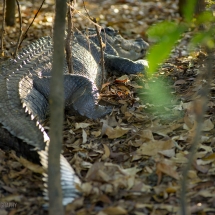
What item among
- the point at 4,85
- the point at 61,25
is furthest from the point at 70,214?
the point at 4,85

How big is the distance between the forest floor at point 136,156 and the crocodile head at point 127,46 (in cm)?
A: 132

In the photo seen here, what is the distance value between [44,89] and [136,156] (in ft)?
5.44

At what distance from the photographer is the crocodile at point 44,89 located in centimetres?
345

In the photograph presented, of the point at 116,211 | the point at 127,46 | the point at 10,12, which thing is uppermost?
the point at 10,12

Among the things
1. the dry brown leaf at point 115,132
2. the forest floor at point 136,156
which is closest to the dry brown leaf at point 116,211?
the forest floor at point 136,156

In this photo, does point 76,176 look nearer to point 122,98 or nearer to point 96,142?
point 96,142

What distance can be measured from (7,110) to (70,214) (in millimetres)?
1488

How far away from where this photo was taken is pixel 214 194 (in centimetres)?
293

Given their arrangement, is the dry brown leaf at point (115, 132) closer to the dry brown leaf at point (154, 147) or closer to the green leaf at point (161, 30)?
the dry brown leaf at point (154, 147)

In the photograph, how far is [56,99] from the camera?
8.20 ft

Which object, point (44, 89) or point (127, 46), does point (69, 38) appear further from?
point (127, 46)

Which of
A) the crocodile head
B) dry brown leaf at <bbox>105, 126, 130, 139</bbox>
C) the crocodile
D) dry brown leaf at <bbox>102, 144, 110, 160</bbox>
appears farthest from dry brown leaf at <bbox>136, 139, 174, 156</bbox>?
the crocodile head

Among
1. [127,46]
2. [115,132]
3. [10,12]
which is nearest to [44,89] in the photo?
[115,132]

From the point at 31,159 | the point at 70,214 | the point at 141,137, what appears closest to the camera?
the point at 70,214
